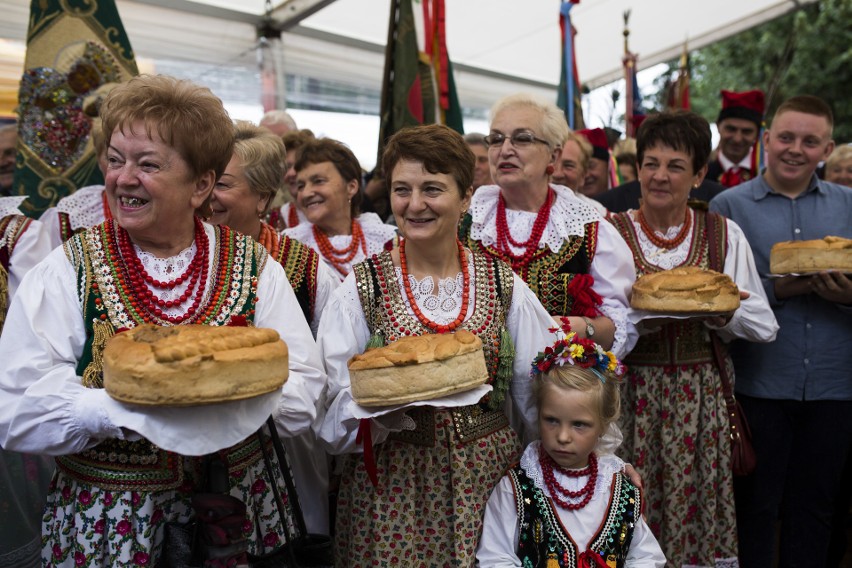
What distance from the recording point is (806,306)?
3.52 m

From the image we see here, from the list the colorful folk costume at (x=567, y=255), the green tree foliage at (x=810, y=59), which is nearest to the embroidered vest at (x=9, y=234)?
the colorful folk costume at (x=567, y=255)

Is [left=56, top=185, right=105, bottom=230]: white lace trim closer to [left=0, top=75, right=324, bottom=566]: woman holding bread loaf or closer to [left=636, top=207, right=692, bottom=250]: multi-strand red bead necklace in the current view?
[left=0, top=75, right=324, bottom=566]: woman holding bread loaf

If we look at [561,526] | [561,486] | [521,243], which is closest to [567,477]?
[561,486]

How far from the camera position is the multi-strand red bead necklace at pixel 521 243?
2986 mm

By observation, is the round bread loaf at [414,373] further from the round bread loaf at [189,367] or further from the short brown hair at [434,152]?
the short brown hair at [434,152]

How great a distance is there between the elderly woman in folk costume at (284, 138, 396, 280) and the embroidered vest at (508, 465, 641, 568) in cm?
164

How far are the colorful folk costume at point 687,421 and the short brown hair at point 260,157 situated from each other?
1.63 meters

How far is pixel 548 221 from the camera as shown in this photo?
3061 mm

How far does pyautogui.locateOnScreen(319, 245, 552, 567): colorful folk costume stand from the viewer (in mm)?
2342

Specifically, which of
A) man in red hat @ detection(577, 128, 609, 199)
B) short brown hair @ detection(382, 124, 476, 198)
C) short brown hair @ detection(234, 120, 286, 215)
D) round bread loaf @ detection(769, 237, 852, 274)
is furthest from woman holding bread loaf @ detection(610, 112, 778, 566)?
man in red hat @ detection(577, 128, 609, 199)

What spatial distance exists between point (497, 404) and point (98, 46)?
2.85 m

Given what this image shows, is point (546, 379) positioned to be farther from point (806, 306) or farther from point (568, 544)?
point (806, 306)

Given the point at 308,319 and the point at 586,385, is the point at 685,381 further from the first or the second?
the point at 308,319

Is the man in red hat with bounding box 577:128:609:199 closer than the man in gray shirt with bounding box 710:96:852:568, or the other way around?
the man in gray shirt with bounding box 710:96:852:568
